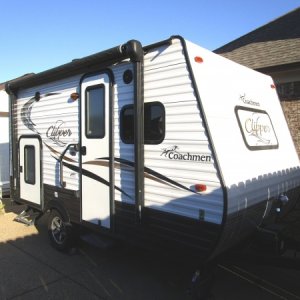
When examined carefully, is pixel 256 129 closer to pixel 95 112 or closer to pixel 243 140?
pixel 243 140

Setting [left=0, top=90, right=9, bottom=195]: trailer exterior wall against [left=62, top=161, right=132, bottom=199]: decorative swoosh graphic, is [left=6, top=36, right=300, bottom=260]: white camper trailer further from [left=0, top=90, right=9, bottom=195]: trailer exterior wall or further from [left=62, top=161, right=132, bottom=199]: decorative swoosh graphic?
[left=0, top=90, right=9, bottom=195]: trailer exterior wall

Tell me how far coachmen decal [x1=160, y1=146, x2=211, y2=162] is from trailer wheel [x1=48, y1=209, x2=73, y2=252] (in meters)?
2.44

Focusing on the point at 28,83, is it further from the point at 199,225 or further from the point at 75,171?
the point at 199,225

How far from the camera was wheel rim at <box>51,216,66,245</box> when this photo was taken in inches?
237

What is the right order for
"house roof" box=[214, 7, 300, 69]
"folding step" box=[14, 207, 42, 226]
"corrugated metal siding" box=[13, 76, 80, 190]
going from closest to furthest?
"corrugated metal siding" box=[13, 76, 80, 190]
"folding step" box=[14, 207, 42, 226]
"house roof" box=[214, 7, 300, 69]

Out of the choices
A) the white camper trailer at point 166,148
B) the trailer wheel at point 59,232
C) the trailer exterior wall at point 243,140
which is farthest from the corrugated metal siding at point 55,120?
the trailer exterior wall at point 243,140

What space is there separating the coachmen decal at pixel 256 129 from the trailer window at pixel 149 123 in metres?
0.88

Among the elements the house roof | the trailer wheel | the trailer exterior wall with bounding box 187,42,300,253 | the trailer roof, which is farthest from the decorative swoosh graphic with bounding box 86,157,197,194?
the house roof

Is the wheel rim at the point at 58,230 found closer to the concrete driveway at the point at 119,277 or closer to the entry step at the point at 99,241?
the concrete driveway at the point at 119,277

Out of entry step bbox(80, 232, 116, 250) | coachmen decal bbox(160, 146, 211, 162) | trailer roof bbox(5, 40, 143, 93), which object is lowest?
entry step bbox(80, 232, 116, 250)

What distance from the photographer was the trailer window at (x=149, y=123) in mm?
4246

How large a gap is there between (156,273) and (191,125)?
2.34 m

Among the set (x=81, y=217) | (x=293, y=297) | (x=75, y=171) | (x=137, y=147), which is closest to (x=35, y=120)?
(x=75, y=171)

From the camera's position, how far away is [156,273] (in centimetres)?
520
